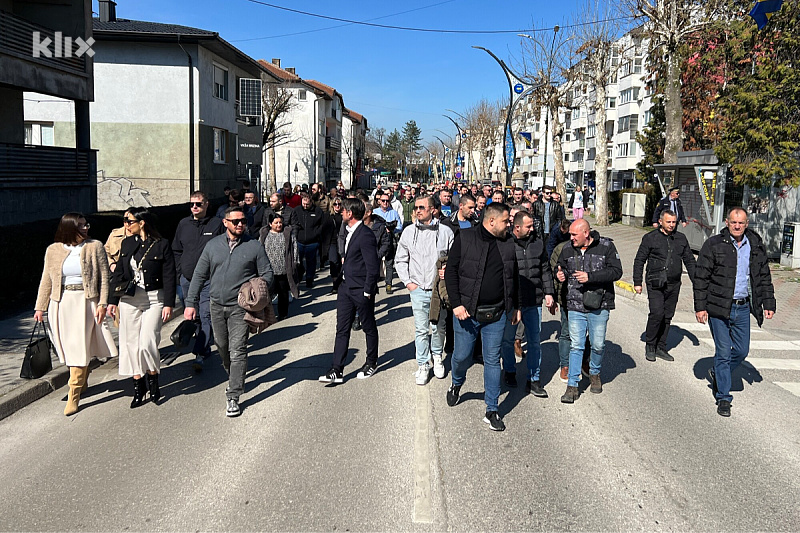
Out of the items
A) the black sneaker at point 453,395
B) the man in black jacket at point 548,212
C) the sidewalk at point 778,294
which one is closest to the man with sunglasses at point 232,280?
the black sneaker at point 453,395

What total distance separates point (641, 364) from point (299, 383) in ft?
13.1

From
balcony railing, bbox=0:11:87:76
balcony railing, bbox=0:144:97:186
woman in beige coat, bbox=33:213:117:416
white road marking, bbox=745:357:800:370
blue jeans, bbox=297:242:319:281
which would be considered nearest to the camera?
woman in beige coat, bbox=33:213:117:416

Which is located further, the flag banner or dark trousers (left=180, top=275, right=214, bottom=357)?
the flag banner

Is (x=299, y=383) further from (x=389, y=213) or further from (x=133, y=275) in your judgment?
(x=389, y=213)

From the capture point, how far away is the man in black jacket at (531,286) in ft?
21.4

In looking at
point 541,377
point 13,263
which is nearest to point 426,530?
A: point 541,377

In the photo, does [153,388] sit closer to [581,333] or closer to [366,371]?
[366,371]

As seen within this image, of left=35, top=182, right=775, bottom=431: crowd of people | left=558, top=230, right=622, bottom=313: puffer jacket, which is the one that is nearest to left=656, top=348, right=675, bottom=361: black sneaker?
left=35, top=182, right=775, bottom=431: crowd of people

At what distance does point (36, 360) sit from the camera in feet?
20.5

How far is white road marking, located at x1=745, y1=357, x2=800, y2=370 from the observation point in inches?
311

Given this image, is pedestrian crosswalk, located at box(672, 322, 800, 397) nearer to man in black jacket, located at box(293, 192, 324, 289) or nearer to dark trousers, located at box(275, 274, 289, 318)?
dark trousers, located at box(275, 274, 289, 318)

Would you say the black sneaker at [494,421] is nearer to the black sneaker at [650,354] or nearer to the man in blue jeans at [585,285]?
the man in blue jeans at [585,285]

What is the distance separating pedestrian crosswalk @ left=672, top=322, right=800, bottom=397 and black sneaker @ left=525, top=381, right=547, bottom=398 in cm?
267

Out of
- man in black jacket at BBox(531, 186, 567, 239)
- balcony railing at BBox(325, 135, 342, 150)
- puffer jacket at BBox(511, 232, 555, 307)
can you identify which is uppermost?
balcony railing at BBox(325, 135, 342, 150)
